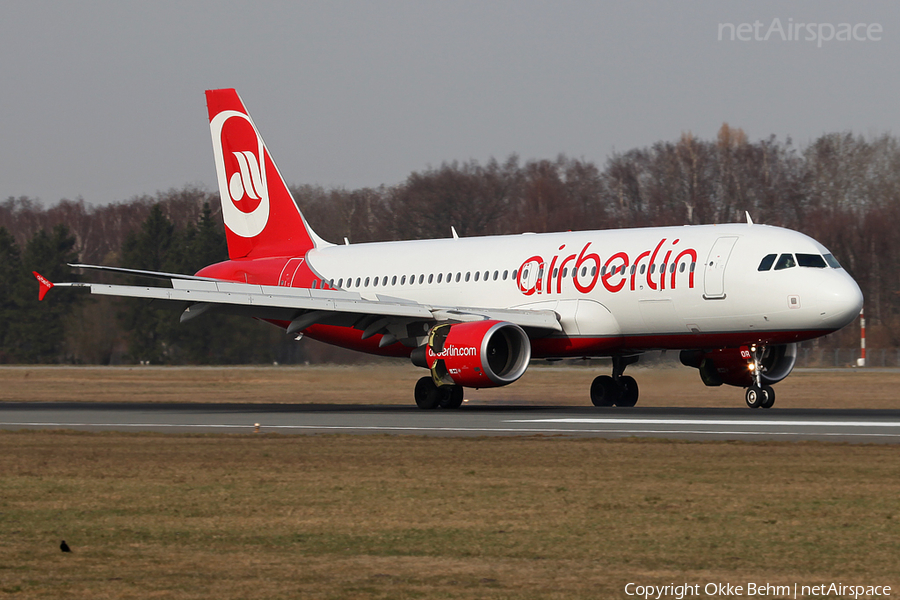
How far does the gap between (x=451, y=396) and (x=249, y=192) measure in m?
10.5

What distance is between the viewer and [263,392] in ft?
122

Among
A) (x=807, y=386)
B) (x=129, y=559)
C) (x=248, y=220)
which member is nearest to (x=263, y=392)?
(x=248, y=220)

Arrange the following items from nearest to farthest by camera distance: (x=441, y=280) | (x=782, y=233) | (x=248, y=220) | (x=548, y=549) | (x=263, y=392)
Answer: (x=548, y=549) < (x=782, y=233) < (x=441, y=280) < (x=248, y=220) < (x=263, y=392)

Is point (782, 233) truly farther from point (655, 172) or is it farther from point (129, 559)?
point (655, 172)

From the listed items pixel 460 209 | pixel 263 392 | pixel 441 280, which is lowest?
pixel 263 392

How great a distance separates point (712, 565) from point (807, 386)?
1224 inches

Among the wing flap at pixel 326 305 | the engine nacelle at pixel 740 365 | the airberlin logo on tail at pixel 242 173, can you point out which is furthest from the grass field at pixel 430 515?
the airberlin logo on tail at pixel 242 173

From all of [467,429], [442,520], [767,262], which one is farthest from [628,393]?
[442,520]

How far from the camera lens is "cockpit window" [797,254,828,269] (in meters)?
24.8

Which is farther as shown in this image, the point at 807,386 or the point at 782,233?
the point at 807,386

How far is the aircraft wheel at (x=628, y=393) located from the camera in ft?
93.5

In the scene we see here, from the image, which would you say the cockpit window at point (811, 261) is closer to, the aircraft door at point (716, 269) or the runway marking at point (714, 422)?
the aircraft door at point (716, 269)

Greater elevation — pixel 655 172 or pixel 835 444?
pixel 655 172

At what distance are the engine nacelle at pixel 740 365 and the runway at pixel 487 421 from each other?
1.59 m
